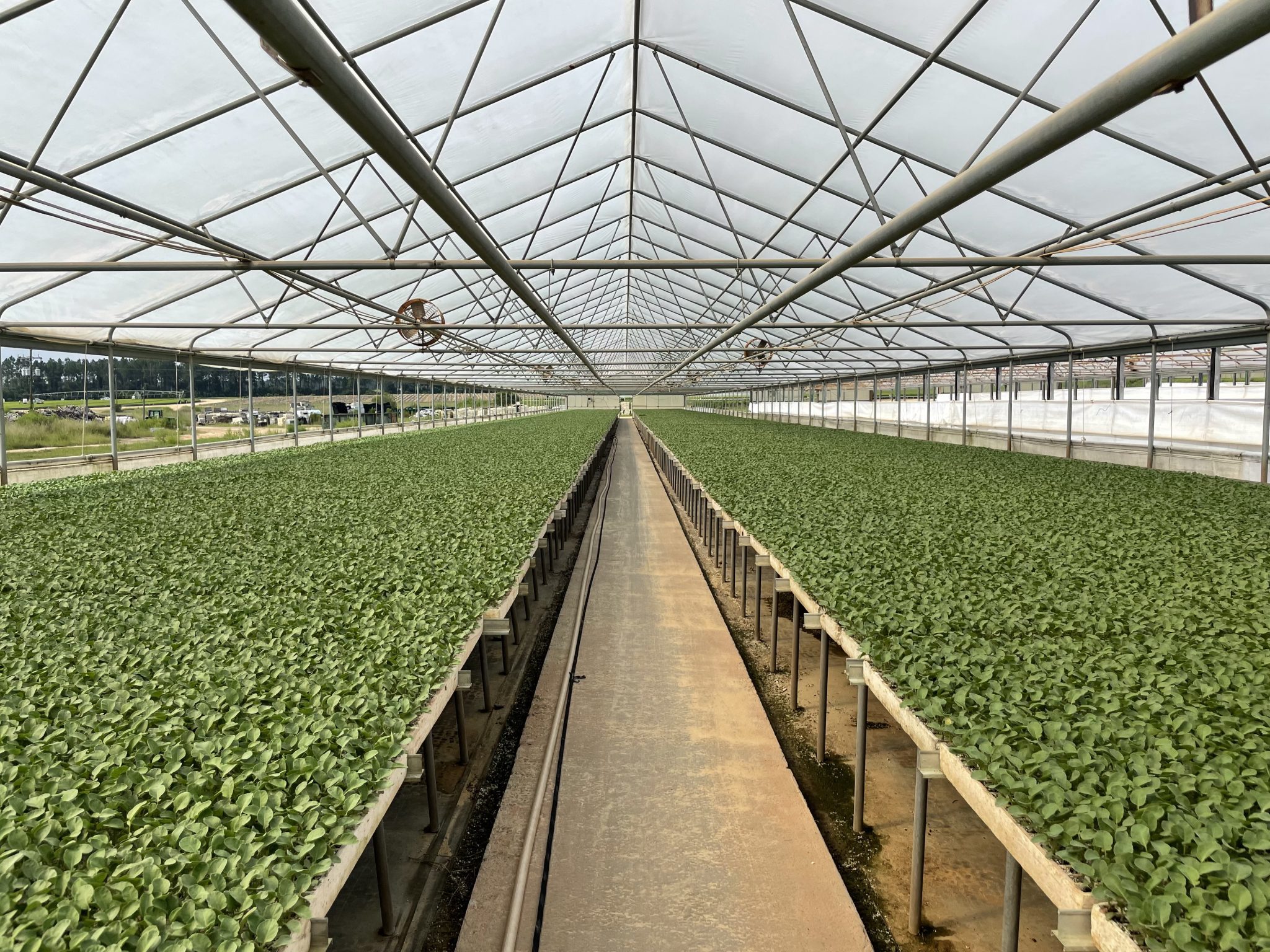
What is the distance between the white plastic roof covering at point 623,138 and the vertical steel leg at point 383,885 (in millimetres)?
4352

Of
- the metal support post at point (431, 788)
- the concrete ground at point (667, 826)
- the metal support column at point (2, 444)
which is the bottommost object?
the concrete ground at point (667, 826)

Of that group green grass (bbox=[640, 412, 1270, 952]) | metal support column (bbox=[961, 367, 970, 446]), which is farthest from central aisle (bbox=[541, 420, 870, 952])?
metal support column (bbox=[961, 367, 970, 446])

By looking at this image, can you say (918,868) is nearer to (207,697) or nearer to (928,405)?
(207,697)

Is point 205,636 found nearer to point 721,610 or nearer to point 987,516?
point 721,610

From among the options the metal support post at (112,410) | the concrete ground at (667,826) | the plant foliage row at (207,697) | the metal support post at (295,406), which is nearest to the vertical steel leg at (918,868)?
the concrete ground at (667,826)

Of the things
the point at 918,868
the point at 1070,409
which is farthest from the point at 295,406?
the point at 1070,409

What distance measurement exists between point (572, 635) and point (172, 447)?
51.4 ft

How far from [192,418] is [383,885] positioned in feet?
59.7

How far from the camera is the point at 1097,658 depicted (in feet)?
10.2

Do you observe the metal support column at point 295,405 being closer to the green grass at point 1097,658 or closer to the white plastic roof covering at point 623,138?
the white plastic roof covering at point 623,138

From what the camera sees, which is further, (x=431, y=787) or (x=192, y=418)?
(x=192, y=418)

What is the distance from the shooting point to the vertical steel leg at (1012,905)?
225 centimetres

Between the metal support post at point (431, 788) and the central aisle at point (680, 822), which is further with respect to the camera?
the metal support post at point (431, 788)

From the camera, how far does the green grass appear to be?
180 cm
